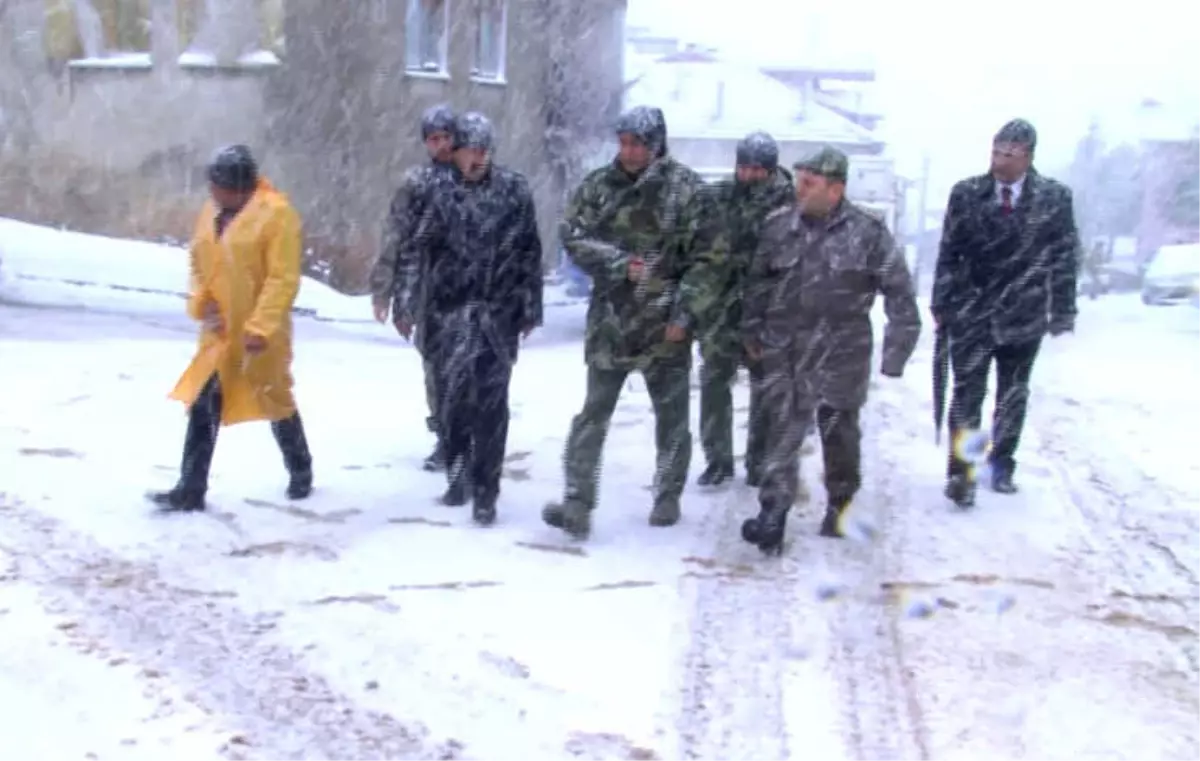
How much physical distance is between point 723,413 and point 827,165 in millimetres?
1935

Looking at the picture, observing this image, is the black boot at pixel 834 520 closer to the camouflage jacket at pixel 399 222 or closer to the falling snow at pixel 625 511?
the falling snow at pixel 625 511

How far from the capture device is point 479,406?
6309 mm

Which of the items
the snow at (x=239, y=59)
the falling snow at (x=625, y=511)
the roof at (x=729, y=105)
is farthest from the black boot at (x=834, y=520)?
the roof at (x=729, y=105)

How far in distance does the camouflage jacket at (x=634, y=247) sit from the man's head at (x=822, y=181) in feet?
1.52

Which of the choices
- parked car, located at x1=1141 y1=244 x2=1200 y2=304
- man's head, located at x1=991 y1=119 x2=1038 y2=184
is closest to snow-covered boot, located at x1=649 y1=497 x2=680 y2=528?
man's head, located at x1=991 y1=119 x2=1038 y2=184

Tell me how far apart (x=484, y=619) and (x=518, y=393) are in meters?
5.74

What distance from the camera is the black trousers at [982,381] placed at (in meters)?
7.05

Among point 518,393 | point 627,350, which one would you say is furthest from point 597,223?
point 518,393

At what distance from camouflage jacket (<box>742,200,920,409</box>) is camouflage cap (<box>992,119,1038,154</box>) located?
1.23m

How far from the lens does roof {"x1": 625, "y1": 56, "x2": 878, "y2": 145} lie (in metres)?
54.0

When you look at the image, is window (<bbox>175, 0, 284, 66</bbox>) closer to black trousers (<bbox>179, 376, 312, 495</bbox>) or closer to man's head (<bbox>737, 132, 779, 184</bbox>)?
man's head (<bbox>737, 132, 779, 184</bbox>)

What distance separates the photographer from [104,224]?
773 inches

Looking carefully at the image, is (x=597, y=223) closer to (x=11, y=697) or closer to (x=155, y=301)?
(x=11, y=697)

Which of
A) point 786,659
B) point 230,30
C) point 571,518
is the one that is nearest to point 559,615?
point 786,659
